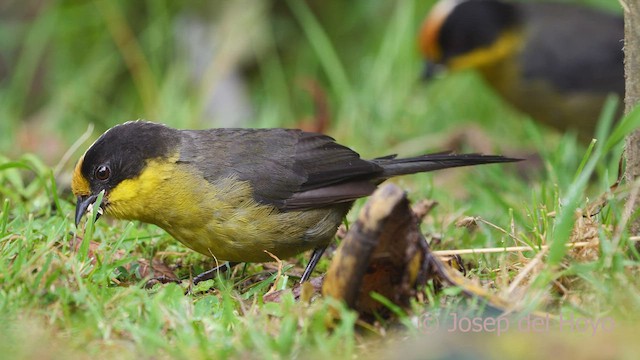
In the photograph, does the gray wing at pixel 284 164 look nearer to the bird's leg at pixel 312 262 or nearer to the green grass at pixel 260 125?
the bird's leg at pixel 312 262

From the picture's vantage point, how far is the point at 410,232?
314cm

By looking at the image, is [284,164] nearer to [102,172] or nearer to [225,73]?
[102,172]

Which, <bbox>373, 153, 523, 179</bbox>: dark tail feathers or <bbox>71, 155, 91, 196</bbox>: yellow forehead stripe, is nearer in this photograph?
<bbox>71, 155, 91, 196</bbox>: yellow forehead stripe

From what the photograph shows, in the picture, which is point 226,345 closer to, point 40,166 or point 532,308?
point 532,308

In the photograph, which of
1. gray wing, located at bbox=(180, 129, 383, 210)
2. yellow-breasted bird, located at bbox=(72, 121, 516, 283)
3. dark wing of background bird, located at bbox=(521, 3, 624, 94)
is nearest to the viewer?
yellow-breasted bird, located at bbox=(72, 121, 516, 283)

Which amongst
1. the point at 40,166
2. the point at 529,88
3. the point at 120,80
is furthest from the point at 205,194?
the point at 120,80

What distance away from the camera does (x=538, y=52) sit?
7.59m

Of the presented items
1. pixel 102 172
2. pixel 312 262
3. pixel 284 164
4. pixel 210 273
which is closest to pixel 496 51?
pixel 284 164

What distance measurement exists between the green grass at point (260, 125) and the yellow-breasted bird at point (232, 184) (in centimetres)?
15

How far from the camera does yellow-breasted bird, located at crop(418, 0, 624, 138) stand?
727cm

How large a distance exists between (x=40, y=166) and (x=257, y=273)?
1.37 metres

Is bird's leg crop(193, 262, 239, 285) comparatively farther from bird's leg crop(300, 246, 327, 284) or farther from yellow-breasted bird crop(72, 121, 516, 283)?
bird's leg crop(300, 246, 327, 284)

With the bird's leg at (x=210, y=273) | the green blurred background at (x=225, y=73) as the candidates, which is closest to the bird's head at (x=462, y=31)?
the green blurred background at (x=225, y=73)

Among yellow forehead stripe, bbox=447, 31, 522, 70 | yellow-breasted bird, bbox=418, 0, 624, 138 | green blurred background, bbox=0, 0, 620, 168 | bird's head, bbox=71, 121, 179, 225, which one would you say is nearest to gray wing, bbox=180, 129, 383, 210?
bird's head, bbox=71, 121, 179, 225
